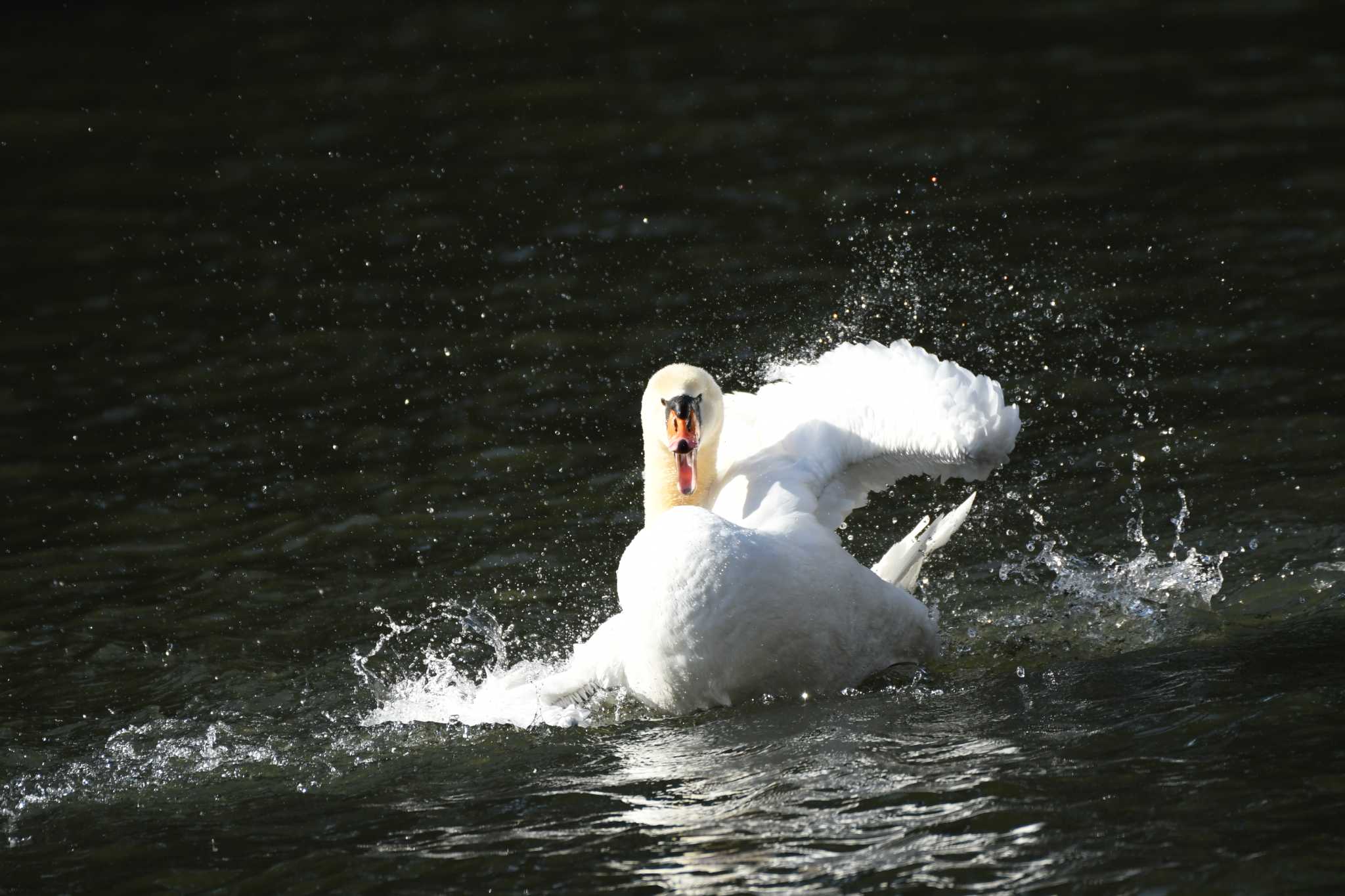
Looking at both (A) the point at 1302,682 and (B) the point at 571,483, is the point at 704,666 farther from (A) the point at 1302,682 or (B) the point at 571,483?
(B) the point at 571,483

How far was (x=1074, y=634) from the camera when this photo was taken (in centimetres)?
783

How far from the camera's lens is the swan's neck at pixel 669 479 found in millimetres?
7598

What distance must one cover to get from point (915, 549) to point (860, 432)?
0.63 metres

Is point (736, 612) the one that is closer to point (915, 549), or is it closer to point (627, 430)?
point (915, 549)

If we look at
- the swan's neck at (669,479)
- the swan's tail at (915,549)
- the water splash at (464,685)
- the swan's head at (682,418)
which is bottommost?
the water splash at (464,685)

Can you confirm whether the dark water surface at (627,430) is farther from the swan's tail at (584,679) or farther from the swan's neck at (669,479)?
the swan's neck at (669,479)

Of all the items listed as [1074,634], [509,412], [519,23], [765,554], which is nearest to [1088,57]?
[519,23]

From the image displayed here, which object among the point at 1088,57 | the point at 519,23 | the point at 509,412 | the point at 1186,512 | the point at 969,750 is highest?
the point at 519,23

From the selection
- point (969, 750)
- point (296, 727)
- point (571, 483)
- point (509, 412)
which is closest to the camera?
point (969, 750)

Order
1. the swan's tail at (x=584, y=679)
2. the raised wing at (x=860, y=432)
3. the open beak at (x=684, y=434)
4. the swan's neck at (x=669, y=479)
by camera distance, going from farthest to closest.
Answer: the raised wing at (x=860, y=432) → the swan's neck at (x=669, y=479) → the open beak at (x=684, y=434) → the swan's tail at (x=584, y=679)

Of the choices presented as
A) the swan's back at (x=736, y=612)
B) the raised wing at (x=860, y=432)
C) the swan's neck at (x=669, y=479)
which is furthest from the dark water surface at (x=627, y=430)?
the swan's neck at (x=669, y=479)

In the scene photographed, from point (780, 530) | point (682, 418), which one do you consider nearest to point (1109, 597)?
point (780, 530)

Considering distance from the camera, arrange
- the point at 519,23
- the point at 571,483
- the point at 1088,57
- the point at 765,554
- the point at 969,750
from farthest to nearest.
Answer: the point at 519,23
the point at 1088,57
the point at 571,483
the point at 765,554
the point at 969,750

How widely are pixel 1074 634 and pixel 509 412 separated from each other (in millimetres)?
4674
